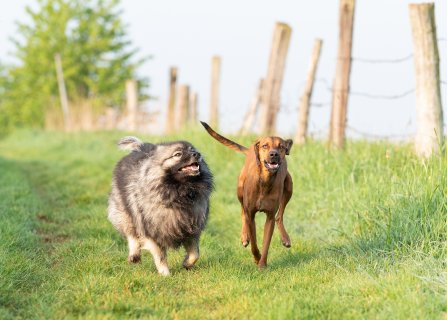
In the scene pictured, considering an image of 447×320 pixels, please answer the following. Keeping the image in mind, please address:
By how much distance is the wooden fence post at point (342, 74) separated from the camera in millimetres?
10977

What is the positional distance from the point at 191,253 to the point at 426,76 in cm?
478

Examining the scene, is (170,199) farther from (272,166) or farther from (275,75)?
(275,75)

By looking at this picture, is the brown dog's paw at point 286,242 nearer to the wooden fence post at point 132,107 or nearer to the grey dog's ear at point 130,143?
the grey dog's ear at point 130,143

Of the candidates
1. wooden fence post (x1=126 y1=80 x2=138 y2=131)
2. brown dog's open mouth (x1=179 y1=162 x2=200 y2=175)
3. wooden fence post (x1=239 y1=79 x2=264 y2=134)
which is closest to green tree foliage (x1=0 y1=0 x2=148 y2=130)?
wooden fence post (x1=126 y1=80 x2=138 y2=131)

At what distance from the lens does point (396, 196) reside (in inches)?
271

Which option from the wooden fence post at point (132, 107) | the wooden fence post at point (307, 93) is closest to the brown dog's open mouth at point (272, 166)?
the wooden fence post at point (307, 93)

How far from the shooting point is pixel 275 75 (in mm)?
13797

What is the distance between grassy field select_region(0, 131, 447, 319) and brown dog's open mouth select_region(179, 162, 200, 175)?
989 millimetres

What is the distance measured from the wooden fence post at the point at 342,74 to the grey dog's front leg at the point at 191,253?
5126 millimetres

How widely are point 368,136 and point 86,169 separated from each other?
648cm

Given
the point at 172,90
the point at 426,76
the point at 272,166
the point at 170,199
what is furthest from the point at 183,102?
the point at 272,166

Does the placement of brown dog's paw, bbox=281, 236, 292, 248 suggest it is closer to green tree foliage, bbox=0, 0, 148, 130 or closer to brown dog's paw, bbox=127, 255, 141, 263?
brown dog's paw, bbox=127, 255, 141, 263

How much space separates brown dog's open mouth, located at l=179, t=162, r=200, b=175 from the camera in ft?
19.8

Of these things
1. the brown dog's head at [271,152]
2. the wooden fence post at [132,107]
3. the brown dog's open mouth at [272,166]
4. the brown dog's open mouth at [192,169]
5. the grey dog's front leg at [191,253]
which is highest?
the brown dog's head at [271,152]
